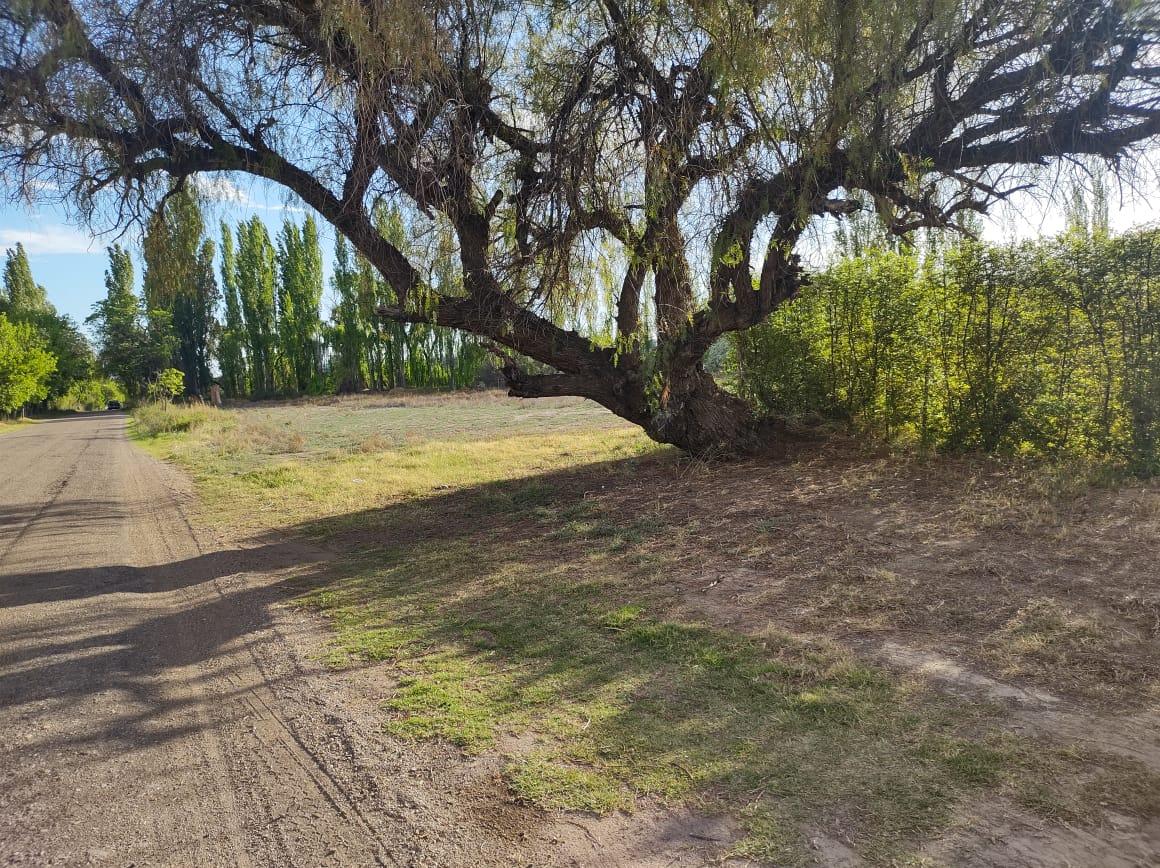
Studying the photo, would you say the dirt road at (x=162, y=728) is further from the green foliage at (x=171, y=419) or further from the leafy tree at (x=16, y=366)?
the leafy tree at (x=16, y=366)

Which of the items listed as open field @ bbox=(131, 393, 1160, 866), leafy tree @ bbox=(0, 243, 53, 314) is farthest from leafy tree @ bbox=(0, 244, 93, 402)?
open field @ bbox=(131, 393, 1160, 866)

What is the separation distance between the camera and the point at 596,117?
777 centimetres

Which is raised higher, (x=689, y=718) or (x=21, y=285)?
(x=21, y=285)

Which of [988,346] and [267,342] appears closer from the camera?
[988,346]

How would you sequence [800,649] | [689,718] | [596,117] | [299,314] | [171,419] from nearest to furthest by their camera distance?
[689,718], [800,649], [596,117], [171,419], [299,314]

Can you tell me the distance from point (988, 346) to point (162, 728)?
895cm

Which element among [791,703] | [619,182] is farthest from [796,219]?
[791,703]

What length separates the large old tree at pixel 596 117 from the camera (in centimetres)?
659

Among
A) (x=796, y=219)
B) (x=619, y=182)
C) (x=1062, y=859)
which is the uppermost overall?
(x=619, y=182)

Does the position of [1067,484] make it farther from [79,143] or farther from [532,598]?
[79,143]

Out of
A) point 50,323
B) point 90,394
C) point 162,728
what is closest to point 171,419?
point 162,728

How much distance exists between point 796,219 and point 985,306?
114 inches

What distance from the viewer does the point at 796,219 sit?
752 centimetres

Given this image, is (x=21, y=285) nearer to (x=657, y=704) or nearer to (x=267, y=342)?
(x=267, y=342)
